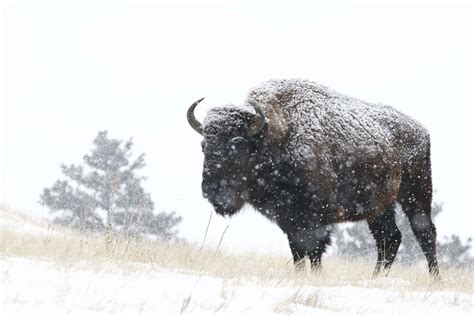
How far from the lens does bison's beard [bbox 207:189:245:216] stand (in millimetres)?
7382

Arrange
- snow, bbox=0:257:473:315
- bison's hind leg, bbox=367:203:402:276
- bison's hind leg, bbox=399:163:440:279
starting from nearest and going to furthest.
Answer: snow, bbox=0:257:473:315 < bison's hind leg, bbox=367:203:402:276 < bison's hind leg, bbox=399:163:440:279

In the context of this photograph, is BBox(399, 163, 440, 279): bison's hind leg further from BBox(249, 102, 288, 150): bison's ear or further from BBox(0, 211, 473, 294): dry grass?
BBox(0, 211, 473, 294): dry grass

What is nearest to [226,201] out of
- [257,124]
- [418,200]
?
[257,124]

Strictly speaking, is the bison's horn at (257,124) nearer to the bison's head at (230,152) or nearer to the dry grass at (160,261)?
the bison's head at (230,152)

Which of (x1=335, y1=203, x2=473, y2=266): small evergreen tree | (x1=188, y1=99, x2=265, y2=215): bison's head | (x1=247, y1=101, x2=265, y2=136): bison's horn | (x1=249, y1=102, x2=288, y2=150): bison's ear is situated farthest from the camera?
(x1=335, y1=203, x2=473, y2=266): small evergreen tree

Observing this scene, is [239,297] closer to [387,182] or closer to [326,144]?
[326,144]

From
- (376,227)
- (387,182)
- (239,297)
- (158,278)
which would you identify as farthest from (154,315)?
(376,227)

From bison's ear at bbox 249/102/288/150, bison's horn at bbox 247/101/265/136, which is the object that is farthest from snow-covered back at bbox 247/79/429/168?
bison's horn at bbox 247/101/265/136

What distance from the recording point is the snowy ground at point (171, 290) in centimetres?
350

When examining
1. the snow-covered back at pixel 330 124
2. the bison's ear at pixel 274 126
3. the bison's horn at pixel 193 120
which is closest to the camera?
the bison's ear at pixel 274 126

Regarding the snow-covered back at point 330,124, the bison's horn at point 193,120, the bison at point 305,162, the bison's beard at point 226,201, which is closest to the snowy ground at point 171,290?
the bison's beard at point 226,201

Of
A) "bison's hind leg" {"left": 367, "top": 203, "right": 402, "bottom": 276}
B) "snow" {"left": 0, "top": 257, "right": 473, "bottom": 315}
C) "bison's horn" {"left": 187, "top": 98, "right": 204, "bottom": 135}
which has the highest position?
"bison's horn" {"left": 187, "top": 98, "right": 204, "bottom": 135}

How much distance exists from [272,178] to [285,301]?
3.88m

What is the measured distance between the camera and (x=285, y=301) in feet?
13.0
